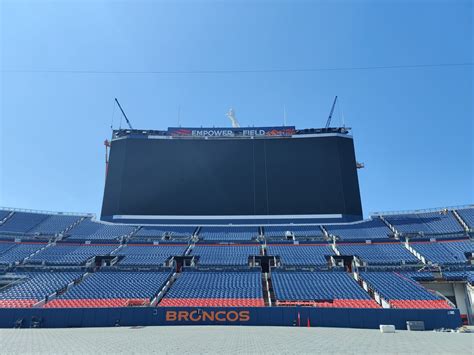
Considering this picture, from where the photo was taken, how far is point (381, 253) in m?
32.0

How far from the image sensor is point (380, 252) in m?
32.3

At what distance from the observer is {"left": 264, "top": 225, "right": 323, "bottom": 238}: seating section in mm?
36406

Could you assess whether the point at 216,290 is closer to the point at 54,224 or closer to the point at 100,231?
the point at 100,231

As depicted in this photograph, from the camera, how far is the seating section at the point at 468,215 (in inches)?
1369

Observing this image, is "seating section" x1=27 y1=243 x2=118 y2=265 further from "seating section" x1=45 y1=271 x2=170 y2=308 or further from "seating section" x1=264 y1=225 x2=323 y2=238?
"seating section" x1=264 y1=225 x2=323 y2=238

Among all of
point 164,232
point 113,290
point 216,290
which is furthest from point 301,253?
point 113,290

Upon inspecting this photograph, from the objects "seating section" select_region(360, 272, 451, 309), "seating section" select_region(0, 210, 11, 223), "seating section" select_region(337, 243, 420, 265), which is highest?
"seating section" select_region(0, 210, 11, 223)

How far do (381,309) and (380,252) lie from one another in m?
13.7

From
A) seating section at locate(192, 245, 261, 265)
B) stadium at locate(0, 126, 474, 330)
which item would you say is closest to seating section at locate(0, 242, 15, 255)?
stadium at locate(0, 126, 474, 330)

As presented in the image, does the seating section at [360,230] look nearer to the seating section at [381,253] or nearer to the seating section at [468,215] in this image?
the seating section at [381,253]

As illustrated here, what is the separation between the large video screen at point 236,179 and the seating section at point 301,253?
502cm

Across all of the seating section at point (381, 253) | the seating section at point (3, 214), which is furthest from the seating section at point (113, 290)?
the seating section at point (3, 214)

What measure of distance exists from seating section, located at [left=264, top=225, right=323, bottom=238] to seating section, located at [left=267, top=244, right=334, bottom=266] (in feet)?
6.04

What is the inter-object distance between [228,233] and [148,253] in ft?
33.6
